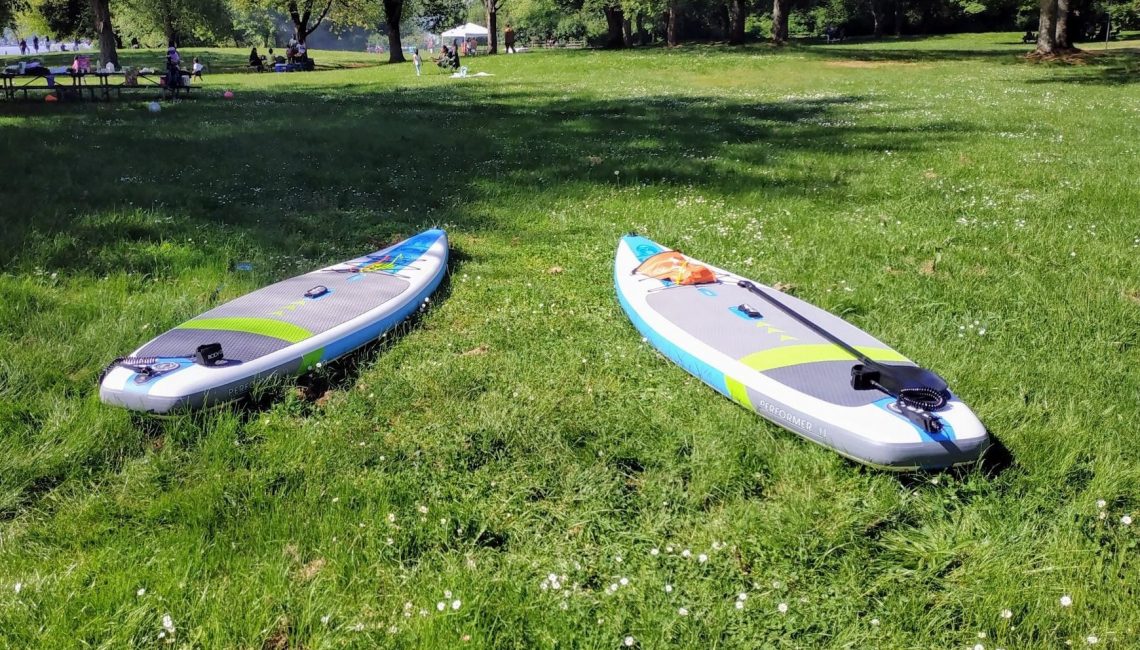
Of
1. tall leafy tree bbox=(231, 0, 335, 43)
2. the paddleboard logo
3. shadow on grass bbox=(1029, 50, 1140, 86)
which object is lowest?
the paddleboard logo

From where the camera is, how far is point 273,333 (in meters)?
4.22

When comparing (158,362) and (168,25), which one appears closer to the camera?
(158,362)

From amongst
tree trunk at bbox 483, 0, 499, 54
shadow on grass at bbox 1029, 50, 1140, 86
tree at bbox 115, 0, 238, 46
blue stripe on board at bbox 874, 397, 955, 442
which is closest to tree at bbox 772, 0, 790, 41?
shadow on grass at bbox 1029, 50, 1140, 86

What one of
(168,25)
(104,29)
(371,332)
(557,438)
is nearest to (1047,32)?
(371,332)

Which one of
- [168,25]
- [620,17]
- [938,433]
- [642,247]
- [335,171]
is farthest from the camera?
[168,25]

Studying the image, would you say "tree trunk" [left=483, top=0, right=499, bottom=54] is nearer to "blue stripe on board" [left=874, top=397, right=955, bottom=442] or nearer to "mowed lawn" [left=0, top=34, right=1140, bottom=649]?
"mowed lawn" [left=0, top=34, right=1140, bottom=649]

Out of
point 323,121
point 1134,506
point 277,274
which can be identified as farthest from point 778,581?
point 323,121

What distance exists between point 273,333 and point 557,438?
189cm

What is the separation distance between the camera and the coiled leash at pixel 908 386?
324cm

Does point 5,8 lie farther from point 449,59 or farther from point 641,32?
point 641,32

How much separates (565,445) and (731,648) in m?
1.34

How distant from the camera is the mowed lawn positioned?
261 cm

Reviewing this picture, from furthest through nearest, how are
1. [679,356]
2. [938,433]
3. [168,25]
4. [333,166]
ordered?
[168,25]
[333,166]
[679,356]
[938,433]

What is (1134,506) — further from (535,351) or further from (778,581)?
(535,351)
